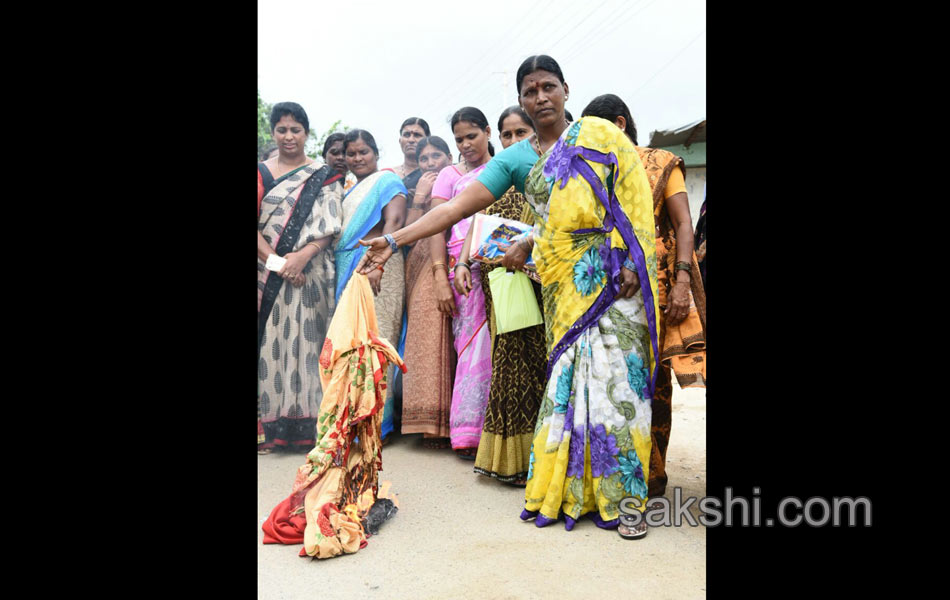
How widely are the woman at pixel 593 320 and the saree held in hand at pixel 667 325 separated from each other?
17cm

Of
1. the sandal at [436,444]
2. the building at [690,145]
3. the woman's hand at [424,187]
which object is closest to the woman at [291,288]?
the woman's hand at [424,187]

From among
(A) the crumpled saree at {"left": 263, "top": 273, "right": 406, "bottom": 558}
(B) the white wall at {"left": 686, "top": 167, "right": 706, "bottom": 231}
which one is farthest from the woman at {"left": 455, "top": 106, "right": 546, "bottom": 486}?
(B) the white wall at {"left": 686, "top": 167, "right": 706, "bottom": 231}

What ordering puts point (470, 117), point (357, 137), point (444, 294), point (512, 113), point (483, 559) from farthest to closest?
point (357, 137) < point (470, 117) < point (444, 294) < point (512, 113) < point (483, 559)

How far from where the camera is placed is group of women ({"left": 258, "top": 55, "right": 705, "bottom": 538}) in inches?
114

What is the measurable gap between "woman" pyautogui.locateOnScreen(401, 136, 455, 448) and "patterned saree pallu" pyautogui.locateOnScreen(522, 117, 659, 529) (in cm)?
140

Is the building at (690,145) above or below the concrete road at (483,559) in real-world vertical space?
above

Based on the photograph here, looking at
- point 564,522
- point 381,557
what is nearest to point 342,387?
point 381,557

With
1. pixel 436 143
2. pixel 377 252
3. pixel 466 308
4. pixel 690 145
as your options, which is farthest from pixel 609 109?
pixel 690 145

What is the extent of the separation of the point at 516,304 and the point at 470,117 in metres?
1.59

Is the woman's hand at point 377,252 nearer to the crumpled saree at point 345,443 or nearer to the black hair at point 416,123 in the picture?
the crumpled saree at point 345,443

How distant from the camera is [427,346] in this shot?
178 inches

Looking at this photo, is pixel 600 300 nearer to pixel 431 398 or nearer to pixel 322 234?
pixel 431 398

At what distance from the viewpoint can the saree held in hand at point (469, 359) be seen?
4.06m

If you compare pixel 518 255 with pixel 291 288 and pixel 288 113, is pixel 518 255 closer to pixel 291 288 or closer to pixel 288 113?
pixel 291 288
